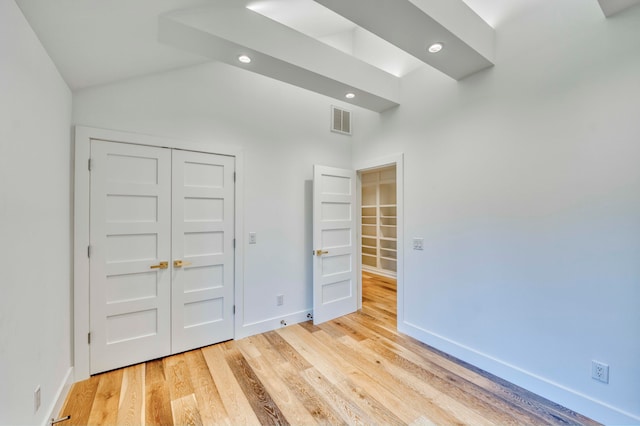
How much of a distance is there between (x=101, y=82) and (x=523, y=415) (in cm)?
410

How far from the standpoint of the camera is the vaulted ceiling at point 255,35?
157 cm

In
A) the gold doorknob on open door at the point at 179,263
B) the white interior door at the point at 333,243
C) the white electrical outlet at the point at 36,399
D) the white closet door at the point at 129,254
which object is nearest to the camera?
the white electrical outlet at the point at 36,399

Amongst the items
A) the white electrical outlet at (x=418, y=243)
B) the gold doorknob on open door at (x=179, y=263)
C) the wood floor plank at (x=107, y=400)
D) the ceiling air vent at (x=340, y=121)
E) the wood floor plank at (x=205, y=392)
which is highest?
the ceiling air vent at (x=340, y=121)

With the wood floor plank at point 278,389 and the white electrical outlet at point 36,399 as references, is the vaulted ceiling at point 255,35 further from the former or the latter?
the wood floor plank at point 278,389

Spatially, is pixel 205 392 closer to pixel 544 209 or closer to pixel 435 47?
pixel 544 209

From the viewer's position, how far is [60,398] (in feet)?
5.98

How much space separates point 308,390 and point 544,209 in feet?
7.51

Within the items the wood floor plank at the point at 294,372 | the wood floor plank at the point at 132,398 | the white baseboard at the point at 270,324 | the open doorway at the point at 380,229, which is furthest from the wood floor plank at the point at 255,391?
the open doorway at the point at 380,229

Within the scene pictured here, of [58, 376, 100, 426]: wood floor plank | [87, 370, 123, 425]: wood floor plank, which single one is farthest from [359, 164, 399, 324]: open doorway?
[58, 376, 100, 426]: wood floor plank

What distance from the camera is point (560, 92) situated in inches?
74.7

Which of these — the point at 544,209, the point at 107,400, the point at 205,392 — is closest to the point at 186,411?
the point at 205,392

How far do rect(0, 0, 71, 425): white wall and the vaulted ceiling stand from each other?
0.22 metres

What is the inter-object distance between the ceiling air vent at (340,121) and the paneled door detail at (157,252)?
60.5 inches

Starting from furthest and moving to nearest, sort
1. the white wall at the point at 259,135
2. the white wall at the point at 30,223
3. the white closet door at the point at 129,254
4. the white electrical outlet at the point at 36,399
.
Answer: the white wall at the point at 259,135
the white closet door at the point at 129,254
the white electrical outlet at the point at 36,399
the white wall at the point at 30,223
